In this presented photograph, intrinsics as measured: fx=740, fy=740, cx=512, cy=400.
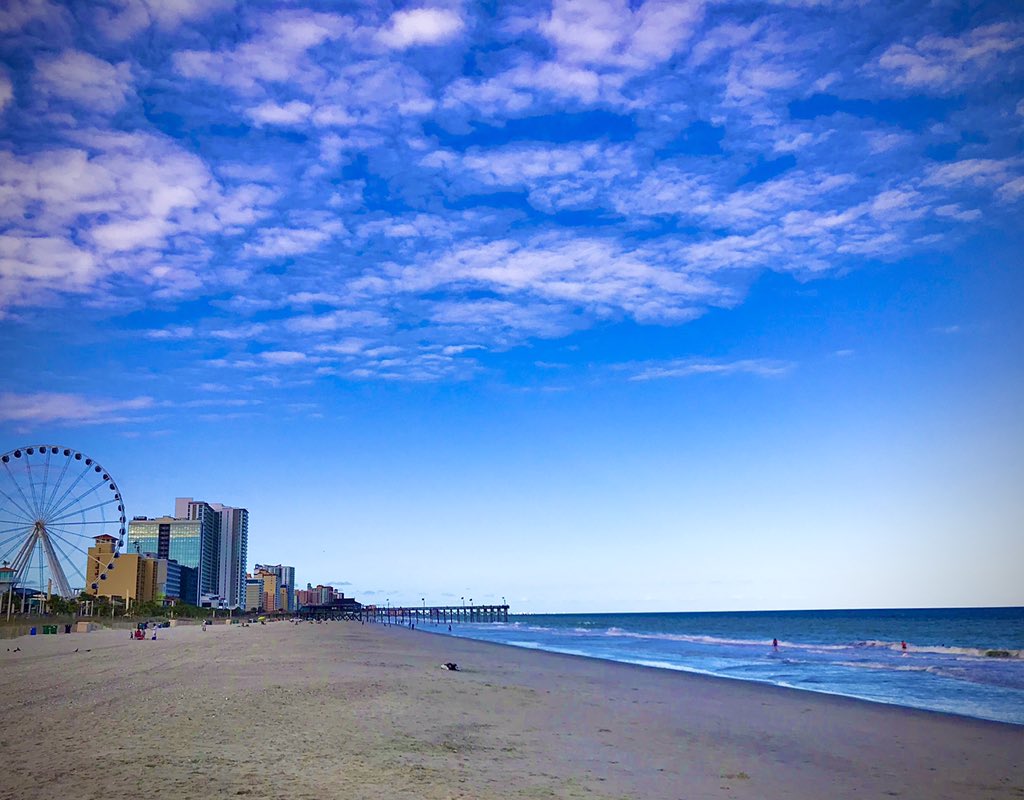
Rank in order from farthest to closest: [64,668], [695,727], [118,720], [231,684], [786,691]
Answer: [64,668] < [786,691] < [231,684] < [695,727] < [118,720]

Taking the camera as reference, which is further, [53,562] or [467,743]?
[53,562]

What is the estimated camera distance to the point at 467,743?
12.7 metres

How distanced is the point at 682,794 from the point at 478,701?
10.1m

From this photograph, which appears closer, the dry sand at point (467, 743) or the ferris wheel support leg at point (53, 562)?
the dry sand at point (467, 743)

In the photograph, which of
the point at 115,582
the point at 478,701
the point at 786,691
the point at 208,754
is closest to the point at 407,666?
the point at 478,701

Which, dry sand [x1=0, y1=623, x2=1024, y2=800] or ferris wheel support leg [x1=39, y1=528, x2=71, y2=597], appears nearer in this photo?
dry sand [x1=0, y1=623, x2=1024, y2=800]

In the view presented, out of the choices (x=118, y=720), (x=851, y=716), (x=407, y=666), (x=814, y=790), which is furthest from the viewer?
(x=407, y=666)

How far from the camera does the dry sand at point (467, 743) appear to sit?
9.56 meters

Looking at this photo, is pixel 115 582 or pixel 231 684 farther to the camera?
pixel 115 582

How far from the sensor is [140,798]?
8336 mm

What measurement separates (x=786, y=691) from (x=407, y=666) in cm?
1516

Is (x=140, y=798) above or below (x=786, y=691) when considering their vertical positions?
above

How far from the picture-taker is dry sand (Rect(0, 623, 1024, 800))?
956 cm

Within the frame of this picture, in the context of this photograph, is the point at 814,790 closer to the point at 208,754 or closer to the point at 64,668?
the point at 208,754
